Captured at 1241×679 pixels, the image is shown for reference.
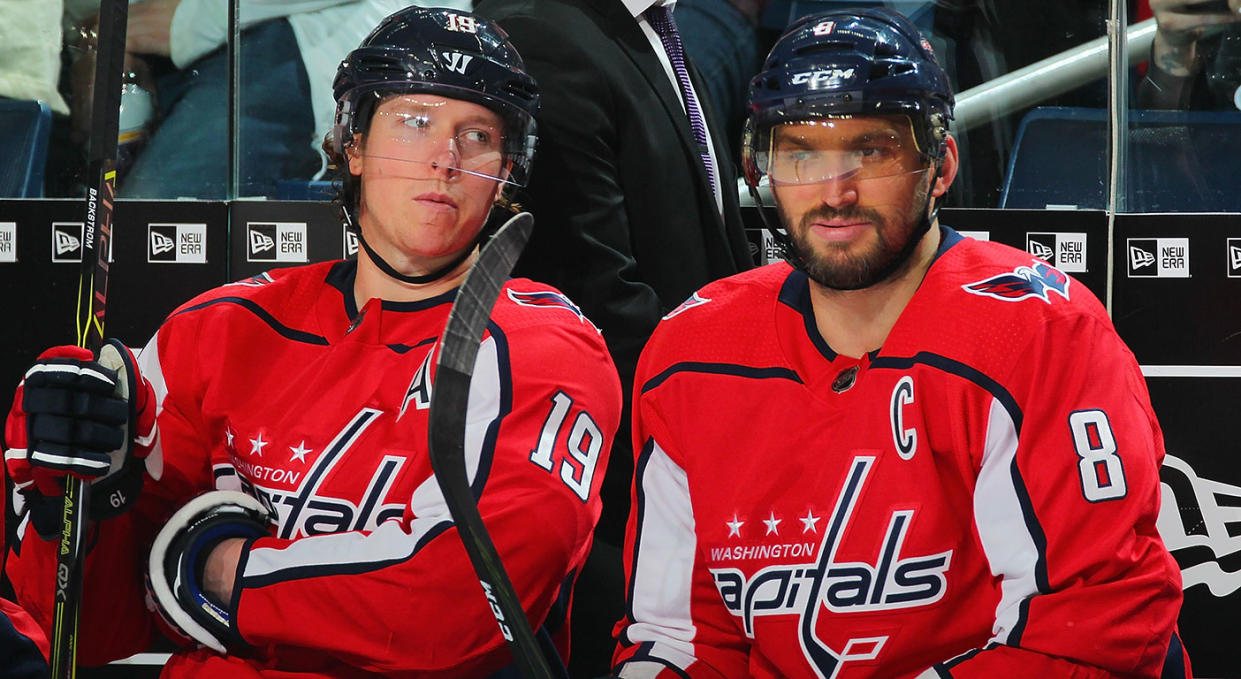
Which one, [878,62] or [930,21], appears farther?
[930,21]

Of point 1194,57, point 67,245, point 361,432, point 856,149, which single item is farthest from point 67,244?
point 1194,57

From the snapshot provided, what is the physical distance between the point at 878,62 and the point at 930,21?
3.79ft

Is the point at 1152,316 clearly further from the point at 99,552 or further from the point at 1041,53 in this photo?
the point at 99,552

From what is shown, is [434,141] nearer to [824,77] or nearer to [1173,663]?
[824,77]

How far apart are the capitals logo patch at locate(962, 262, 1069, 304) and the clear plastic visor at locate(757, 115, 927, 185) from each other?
0.63 ft

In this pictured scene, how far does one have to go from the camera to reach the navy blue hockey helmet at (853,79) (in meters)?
1.67

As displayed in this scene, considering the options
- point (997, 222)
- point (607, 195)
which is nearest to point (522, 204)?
point (607, 195)

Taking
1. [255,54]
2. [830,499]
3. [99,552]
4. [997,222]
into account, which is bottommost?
[99,552]

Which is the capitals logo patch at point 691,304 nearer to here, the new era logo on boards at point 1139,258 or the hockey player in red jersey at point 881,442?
the hockey player in red jersey at point 881,442

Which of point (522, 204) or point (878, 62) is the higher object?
point (878, 62)

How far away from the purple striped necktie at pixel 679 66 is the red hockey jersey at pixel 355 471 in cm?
71

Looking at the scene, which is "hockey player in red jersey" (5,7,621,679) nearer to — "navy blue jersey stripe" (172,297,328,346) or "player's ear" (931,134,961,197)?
"navy blue jersey stripe" (172,297,328,346)

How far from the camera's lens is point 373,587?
1.59m

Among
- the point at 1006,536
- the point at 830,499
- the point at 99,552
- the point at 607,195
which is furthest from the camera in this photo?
the point at 607,195
